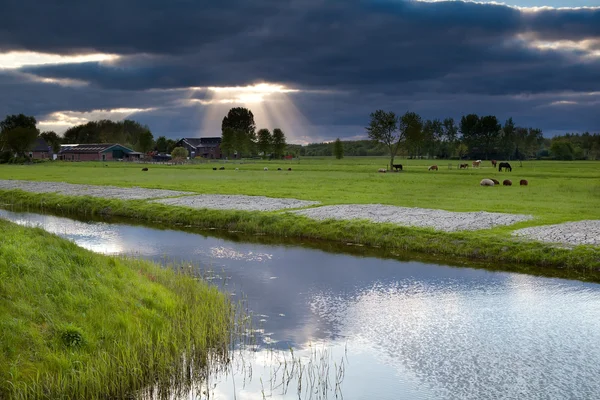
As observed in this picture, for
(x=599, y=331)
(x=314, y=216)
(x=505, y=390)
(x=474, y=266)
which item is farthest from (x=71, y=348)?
(x=314, y=216)

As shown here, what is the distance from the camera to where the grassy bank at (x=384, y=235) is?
1027 inches

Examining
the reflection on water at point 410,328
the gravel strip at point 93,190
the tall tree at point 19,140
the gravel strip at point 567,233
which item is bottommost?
the reflection on water at point 410,328

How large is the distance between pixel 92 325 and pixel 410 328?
30.0ft

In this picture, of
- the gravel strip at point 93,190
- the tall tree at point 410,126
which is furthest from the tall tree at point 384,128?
the gravel strip at point 93,190

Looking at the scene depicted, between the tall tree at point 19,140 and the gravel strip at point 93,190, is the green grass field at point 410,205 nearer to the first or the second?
the gravel strip at point 93,190

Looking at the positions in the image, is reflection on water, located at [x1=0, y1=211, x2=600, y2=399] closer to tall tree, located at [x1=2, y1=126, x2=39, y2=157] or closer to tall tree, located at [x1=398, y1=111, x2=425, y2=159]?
tall tree, located at [x1=398, y1=111, x2=425, y2=159]

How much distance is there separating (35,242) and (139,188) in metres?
43.2

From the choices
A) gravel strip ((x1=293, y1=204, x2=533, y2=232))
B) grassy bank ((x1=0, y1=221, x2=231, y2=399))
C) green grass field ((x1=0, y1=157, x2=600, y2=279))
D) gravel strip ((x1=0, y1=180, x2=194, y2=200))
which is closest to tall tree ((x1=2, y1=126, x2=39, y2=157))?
gravel strip ((x1=0, y1=180, x2=194, y2=200))

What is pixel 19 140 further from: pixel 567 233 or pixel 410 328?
pixel 410 328

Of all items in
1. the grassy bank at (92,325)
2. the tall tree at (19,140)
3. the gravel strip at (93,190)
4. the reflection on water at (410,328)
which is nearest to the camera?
the grassy bank at (92,325)

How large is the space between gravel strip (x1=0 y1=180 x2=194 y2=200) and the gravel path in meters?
4.59

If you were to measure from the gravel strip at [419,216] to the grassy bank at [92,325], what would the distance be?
18.3m

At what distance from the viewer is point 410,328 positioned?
1695 centimetres

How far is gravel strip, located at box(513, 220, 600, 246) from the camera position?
27.9 metres
